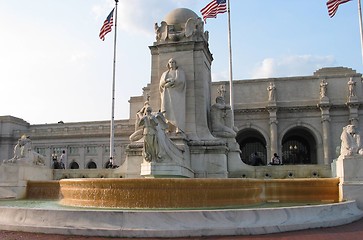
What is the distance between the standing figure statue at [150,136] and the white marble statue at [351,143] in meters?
5.98

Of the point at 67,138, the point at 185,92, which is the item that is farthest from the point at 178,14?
the point at 67,138

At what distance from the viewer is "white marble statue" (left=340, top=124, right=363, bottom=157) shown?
39.5 feet

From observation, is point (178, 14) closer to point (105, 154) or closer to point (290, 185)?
point (290, 185)

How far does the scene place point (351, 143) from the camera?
1223 centimetres

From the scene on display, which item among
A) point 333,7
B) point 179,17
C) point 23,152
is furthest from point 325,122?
point 23,152

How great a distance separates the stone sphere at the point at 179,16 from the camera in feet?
56.7

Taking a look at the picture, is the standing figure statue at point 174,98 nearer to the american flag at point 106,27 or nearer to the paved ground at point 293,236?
the paved ground at point 293,236

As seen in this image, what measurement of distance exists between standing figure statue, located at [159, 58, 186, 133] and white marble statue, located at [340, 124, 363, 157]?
6.20 metres

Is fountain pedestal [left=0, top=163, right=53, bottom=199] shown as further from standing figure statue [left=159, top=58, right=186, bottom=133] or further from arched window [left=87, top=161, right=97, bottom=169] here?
arched window [left=87, top=161, right=97, bottom=169]

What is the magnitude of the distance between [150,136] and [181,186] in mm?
3308

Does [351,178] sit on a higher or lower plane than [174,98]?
lower

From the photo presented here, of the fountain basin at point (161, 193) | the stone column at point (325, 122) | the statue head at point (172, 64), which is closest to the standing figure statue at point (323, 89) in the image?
the stone column at point (325, 122)

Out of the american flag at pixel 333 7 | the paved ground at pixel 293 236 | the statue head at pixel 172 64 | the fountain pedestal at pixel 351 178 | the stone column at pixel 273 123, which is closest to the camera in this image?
the paved ground at pixel 293 236

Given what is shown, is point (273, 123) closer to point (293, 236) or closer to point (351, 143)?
point (351, 143)
